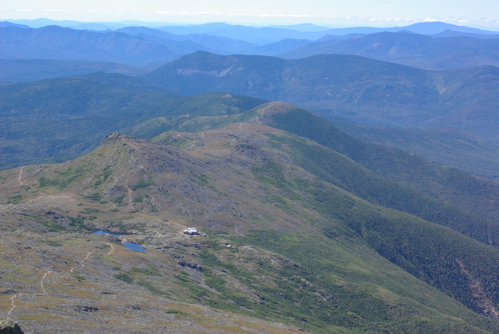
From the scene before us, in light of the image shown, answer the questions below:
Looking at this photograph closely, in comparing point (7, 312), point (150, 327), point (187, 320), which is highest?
point (7, 312)

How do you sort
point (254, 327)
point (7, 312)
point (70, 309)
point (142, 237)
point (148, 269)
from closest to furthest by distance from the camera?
point (7, 312)
point (70, 309)
point (254, 327)
point (148, 269)
point (142, 237)

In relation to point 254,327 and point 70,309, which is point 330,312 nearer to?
point 254,327

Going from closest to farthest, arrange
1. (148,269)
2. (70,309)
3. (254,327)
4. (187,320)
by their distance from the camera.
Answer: (70,309) → (187,320) → (254,327) → (148,269)

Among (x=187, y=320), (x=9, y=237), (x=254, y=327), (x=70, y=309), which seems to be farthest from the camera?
(x=9, y=237)

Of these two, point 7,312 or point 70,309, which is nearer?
point 7,312

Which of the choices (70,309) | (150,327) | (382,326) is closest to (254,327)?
(150,327)

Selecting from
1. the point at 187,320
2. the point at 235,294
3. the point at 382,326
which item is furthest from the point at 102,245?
the point at 382,326

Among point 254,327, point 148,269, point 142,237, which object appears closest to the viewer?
point 254,327

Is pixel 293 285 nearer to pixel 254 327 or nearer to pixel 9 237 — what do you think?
pixel 254 327

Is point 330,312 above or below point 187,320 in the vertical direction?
below
